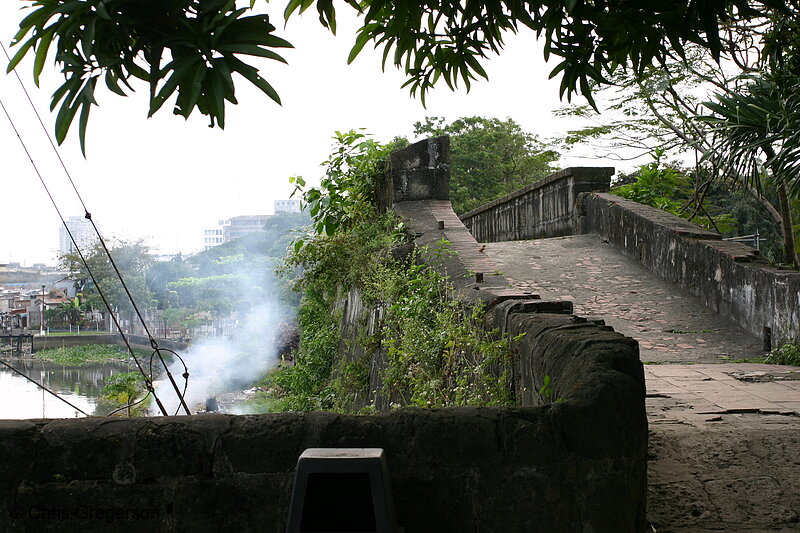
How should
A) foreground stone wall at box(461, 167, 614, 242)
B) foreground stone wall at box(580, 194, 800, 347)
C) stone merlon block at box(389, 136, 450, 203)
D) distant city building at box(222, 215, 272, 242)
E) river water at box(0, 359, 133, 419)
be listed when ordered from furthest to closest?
distant city building at box(222, 215, 272, 242) < river water at box(0, 359, 133, 419) < foreground stone wall at box(461, 167, 614, 242) < stone merlon block at box(389, 136, 450, 203) < foreground stone wall at box(580, 194, 800, 347)

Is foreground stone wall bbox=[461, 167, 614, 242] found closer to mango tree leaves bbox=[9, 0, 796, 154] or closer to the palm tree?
the palm tree

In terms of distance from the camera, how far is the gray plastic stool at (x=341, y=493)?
1773 mm

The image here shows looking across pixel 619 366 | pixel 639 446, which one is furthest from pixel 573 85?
pixel 639 446

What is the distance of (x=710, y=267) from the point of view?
278 inches

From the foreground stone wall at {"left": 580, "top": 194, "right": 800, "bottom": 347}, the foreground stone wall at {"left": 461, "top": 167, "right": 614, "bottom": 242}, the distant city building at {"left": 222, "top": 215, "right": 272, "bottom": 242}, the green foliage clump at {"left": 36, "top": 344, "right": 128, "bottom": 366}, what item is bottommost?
the green foliage clump at {"left": 36, "top": 344, "right": 128, "bottom": 366}

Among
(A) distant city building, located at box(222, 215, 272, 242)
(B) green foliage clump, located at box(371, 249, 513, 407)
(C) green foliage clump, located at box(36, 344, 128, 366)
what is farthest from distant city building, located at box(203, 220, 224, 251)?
(B) green foliage clump, located at box(371, 249, 513, 407)

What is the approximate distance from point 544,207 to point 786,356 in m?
Answer: 6.22

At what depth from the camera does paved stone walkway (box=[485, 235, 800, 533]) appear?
291 cm

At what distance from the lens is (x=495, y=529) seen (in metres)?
2.04

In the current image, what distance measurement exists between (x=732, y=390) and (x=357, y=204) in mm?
4918

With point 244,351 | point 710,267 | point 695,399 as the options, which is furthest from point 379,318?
point 244,351

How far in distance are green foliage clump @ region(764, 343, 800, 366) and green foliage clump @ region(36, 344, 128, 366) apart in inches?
530

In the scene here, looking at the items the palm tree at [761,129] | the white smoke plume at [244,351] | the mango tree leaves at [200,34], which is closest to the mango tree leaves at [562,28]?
the mango tree leaves at [200,34]

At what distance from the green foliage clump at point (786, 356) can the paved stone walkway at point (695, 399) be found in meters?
0.21
